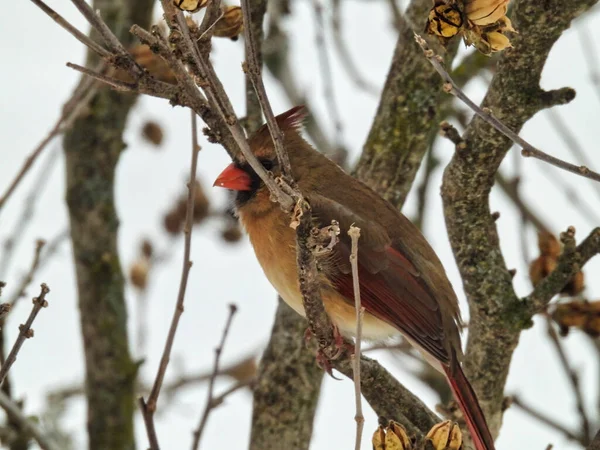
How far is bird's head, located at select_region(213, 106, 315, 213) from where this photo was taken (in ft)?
9.17

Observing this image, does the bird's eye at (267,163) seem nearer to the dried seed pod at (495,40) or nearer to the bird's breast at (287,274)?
the bird's breast at (287,274)

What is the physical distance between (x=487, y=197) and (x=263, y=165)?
0.63 metres

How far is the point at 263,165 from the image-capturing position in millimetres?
2748

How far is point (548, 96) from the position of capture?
2.34 metres

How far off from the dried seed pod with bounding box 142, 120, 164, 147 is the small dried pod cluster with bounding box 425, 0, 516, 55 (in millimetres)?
2641

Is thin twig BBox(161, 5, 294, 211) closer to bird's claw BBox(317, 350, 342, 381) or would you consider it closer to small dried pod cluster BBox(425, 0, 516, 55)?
small dried pod cluster BBox(425, 0, 516, 55)

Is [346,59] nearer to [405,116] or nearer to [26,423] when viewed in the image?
[405,116]

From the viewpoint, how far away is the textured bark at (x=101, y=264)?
3.40 metres

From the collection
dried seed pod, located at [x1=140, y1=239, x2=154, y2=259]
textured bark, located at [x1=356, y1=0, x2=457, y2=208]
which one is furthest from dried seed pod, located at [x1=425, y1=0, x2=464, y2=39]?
dried seed pod, located at [x1=140, y1=239, x2=154, y2=259]

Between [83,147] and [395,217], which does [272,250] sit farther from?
[83,147]

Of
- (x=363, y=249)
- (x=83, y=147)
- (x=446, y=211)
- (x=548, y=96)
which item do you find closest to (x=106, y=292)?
(x=83, y=147)

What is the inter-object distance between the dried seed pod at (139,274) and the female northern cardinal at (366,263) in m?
1.33

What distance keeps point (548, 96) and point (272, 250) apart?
2.96 feet

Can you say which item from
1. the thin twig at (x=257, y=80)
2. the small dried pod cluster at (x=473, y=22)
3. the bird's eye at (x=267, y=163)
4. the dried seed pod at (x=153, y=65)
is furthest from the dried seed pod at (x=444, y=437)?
the dried seed pod at (x=153, y=65)
